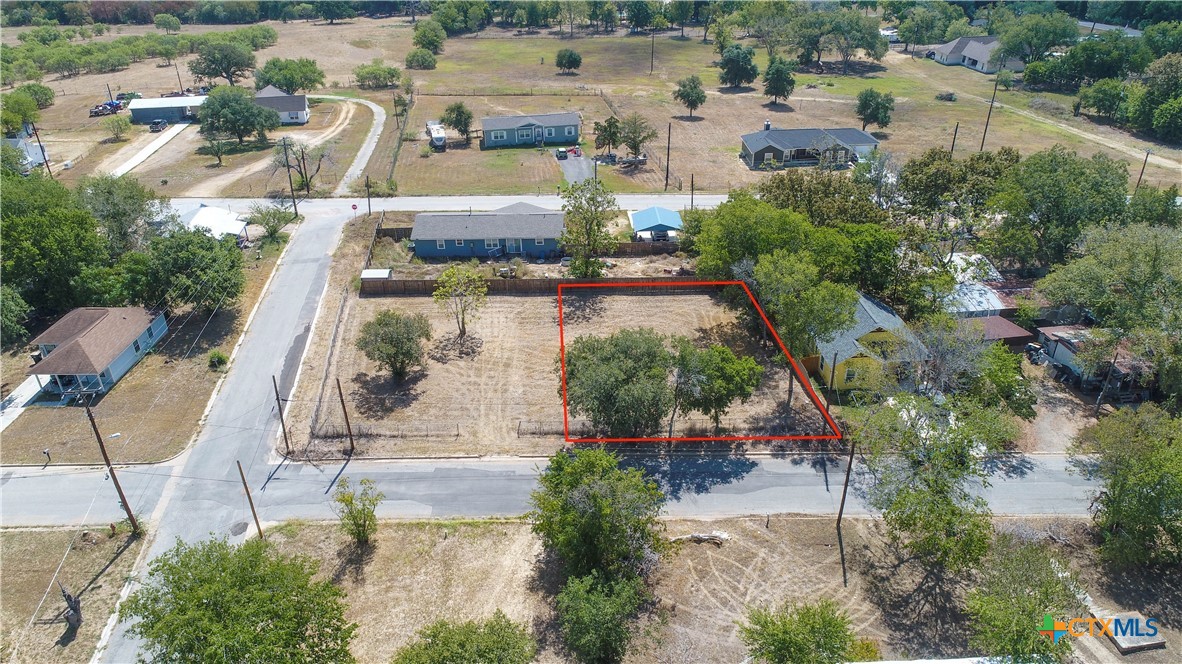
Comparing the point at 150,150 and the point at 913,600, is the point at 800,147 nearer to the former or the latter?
the point at 913,600

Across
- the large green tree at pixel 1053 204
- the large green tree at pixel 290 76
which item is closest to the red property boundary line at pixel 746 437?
the large green tree at pixel 1053 204

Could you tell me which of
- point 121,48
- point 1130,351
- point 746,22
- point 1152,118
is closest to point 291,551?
point 1130,351

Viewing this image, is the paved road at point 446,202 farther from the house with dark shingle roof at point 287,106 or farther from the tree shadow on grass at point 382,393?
the house with dark shingle roof at point 287,106

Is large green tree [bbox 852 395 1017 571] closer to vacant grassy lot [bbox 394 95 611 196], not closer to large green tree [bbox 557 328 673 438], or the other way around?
large green tree [bbox 557 328 673 438]

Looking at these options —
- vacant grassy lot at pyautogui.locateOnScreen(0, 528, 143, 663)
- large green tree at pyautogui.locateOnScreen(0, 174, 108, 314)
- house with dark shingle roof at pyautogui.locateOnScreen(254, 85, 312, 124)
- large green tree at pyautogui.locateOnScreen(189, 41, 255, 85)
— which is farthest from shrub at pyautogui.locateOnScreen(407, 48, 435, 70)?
vacant grassy lot at pyautogui.locateOnScreen(0, 528, 143, 663)

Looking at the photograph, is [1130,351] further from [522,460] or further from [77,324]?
[77,324]
